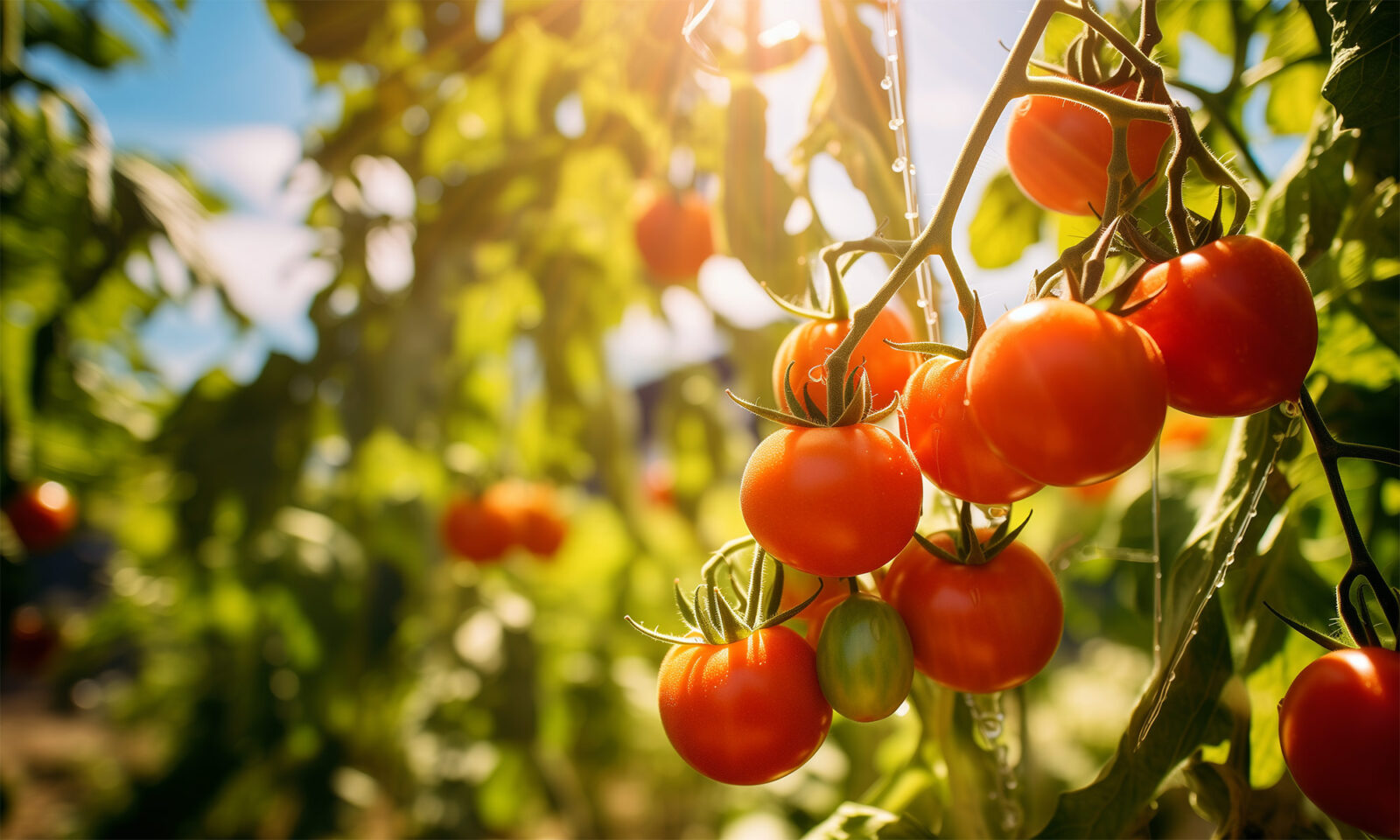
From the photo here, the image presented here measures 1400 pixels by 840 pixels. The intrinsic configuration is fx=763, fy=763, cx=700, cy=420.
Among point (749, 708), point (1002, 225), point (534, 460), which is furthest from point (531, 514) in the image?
point (749, 708)

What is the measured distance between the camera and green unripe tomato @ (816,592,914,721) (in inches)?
11.5

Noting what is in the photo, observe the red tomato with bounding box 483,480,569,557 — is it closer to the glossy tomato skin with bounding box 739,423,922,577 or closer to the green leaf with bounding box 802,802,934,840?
the green leaf with bounding box 802,802,934,840

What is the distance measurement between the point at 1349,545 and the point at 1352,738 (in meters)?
0.06

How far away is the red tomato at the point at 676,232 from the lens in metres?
0.94

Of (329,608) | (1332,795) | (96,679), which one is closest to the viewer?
(1332,795)

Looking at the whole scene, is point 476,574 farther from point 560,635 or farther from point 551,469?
point 551,469

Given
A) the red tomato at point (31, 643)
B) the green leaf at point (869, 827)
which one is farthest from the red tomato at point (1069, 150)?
the red tomato at point (31, 643)

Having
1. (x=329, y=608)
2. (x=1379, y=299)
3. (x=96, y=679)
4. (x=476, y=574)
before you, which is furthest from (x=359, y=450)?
(x=96, y=679)

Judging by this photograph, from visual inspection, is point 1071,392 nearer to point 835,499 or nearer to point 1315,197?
point 835,499

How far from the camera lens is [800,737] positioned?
12.4 inches

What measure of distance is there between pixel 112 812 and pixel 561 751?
3.42ft

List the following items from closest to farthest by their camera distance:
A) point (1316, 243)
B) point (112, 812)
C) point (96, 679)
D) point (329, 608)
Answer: point (1316, 243) < point (329, 608) < point (112, 812) < point (96, 679)

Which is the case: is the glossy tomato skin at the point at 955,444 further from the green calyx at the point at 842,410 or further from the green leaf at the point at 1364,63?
the green leaf at the point at 1364,63

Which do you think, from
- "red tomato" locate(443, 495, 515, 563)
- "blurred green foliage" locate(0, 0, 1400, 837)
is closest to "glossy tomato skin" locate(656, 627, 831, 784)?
"blurred green foliage" locate(0, 0, 1400, 837)
